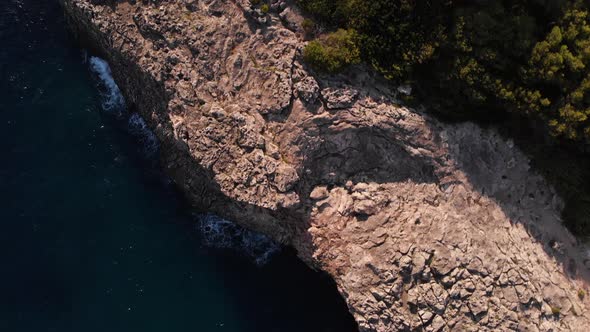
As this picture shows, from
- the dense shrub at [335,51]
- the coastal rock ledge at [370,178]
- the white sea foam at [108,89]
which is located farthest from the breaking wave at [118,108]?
the dense shrub at [335,51]

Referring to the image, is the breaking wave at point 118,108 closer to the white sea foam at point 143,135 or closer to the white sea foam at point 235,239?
the white sea foam at point 143,135

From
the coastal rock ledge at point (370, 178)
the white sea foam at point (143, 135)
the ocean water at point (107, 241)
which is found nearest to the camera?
the coastal rock ledge at point (370, 178)

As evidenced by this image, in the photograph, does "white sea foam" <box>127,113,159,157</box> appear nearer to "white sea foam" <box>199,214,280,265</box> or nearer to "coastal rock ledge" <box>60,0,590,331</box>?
"coastal rock ledge" <box>60,0,590,331</box>

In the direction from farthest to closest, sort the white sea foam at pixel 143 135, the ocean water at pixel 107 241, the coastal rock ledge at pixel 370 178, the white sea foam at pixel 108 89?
the white sea foam at pixel 108 89
the white sea foam at pixel 143 135
the ocean water at pixel 107 241
the coastal rock ledge at pixel 370 178

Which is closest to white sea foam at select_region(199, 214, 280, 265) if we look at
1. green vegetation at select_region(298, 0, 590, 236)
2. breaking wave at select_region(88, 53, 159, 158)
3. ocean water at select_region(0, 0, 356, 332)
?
ocean water at select_region(0, 0, 356, 332)

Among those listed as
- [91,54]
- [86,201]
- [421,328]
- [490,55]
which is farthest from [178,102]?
[421,328]

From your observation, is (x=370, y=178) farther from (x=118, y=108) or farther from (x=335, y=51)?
(x=118, y=108)

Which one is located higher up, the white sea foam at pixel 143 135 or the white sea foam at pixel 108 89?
the white sea foam at pixel 108 89
